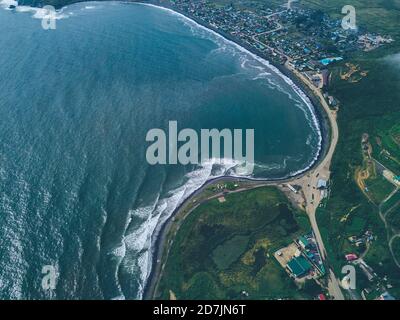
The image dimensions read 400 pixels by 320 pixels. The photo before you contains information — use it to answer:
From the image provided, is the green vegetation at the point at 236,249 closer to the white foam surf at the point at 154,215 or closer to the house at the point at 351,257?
the white foam surf at the point at 154,215

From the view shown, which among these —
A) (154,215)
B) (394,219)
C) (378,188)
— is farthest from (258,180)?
(394,219)

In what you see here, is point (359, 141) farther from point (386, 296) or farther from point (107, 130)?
point (107, 130)

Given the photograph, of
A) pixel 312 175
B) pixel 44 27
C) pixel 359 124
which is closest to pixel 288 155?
pixel 312 175

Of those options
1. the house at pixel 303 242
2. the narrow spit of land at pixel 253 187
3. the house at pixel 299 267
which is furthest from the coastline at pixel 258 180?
the house at pixel 299 267

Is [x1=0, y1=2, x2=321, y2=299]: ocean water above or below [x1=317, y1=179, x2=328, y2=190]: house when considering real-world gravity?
above

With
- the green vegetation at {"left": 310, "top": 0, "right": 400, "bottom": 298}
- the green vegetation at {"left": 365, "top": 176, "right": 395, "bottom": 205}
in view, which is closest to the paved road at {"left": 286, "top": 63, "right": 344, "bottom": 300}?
the green vegetation at {"left": 310, "top": 0, "right": 400, "bottom": 298}

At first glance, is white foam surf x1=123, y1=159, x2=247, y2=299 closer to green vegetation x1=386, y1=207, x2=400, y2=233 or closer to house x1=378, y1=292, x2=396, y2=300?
green vegetation x1=386, y1=207, x2=400, y2=233

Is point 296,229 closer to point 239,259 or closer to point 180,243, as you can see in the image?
point 239,259
